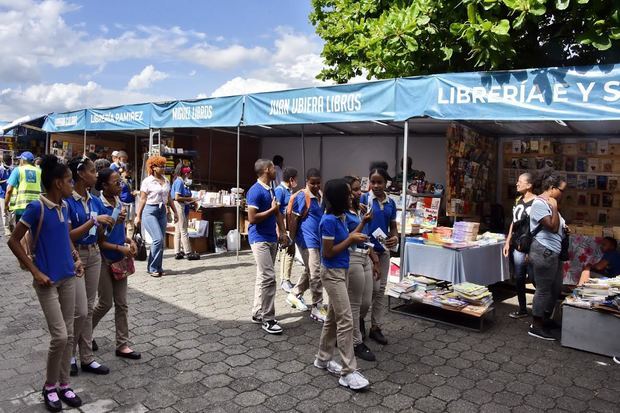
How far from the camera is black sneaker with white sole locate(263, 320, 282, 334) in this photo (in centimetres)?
521

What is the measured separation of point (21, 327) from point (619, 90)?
21.4 ft

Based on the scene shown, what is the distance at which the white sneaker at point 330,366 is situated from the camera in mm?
4211

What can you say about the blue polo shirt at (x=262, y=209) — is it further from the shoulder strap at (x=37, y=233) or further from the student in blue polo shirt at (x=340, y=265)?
the shoulder strap at (x=37, y=233)

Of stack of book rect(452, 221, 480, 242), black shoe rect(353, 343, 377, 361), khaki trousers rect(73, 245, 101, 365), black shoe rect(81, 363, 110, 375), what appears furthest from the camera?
stack of book rect(452, 221, 480, 242)

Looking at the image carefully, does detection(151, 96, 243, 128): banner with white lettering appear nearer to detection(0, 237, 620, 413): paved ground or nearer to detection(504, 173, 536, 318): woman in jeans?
detection(0, 237, 620, 413): paved ground

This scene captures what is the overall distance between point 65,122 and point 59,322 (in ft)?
36.1

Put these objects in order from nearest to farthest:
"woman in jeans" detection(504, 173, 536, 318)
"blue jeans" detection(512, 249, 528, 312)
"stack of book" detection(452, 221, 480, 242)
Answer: "woman in jeans" detection(504, 173, 536, 318) → "blue jeans" detection(512, 249, 528, 312) → "stack of book" detection(452, 221, 480, 242)

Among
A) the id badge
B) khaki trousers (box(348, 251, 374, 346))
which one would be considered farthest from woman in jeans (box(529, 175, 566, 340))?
the id badge

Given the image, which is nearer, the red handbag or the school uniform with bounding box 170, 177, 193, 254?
the red handbag

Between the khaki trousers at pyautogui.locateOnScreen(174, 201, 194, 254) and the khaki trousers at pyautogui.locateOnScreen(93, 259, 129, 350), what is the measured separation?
455cm

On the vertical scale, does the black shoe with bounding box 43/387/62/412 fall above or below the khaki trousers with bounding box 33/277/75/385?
below

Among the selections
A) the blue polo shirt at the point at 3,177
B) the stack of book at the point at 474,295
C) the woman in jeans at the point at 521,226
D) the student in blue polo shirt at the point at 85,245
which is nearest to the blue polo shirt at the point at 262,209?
the student in blue polo shirt at the point at 85,245

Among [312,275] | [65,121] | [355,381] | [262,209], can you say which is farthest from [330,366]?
[65,121]

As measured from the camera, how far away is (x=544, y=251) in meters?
5.25
